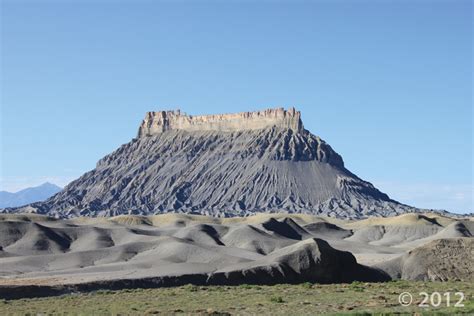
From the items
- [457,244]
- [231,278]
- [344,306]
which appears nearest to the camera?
[344,306]

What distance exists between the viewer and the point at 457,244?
6569 centimetres

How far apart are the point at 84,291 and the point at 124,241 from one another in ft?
167

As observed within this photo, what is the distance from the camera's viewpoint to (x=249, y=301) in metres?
42.5

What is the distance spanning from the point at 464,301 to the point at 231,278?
76.8 ft

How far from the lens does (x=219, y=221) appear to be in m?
150

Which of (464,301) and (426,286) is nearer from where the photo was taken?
(464,301)

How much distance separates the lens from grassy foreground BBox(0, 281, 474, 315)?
122ft

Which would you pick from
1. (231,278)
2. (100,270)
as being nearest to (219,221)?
(100,270)

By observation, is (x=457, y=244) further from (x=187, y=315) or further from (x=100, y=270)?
(x=187, y=315)

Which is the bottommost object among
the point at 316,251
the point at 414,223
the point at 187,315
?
the point at 187,315

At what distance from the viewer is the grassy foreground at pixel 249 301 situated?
37.2 metres

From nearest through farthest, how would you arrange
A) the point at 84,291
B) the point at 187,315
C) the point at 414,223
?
1. the point at 187,315
2. the point at 84,291
3. the point at 414,223

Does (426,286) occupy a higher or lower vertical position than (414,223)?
lower

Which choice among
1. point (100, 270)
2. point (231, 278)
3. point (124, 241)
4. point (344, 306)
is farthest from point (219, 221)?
point (344, 306)
